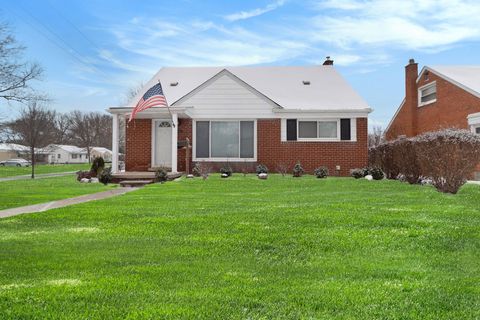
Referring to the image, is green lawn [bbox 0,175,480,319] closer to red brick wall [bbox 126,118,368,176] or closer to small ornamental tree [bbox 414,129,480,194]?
small ornamental tree [bbox 414,129,480,194]

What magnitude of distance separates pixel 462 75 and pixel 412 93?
14.7 ft

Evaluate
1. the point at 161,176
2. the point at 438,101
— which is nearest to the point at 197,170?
the point at 161,176

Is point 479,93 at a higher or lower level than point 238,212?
→ higher

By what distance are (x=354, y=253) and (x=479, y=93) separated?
21.7 metres

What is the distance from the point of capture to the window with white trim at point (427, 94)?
29359 millimetres

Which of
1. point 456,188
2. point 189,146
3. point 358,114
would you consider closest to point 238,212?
point 456,188

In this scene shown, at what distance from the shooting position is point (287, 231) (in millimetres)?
6781

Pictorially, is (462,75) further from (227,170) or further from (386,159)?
(227,170)

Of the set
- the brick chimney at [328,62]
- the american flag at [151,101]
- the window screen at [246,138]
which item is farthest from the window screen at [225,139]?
the brick chimney at [328,62]

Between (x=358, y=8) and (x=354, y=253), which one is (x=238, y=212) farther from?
(x=358, y=8)

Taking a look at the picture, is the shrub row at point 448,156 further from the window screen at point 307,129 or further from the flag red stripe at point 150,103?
the flag red stripe at point 150,103

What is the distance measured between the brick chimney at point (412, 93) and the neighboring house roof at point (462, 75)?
0.99 m

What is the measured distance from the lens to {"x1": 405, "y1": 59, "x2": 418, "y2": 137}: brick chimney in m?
31.6

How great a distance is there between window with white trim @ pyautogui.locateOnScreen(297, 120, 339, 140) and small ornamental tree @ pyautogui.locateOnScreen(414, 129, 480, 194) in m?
9.44
